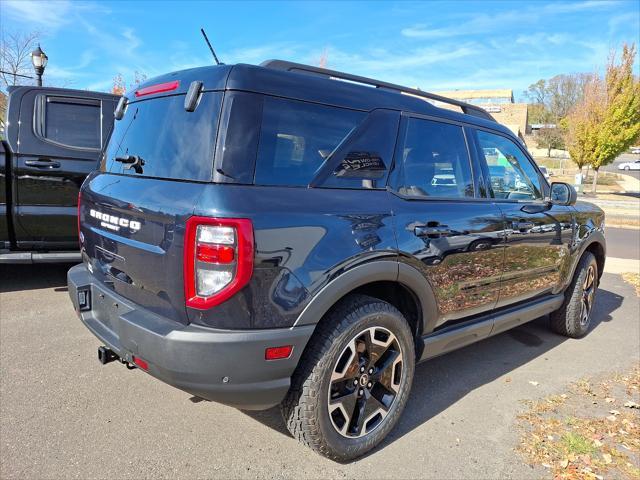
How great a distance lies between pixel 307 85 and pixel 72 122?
3.99 meters

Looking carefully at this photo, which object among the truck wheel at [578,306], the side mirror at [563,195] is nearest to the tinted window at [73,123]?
the side mirror at [563,195]

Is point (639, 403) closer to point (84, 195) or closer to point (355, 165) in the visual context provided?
point (355, 165)

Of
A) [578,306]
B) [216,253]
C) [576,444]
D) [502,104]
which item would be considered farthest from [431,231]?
[502,104]

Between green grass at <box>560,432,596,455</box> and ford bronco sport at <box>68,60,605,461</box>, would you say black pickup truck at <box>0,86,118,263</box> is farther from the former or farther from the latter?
green grass at <box>560,432,596,455</box>

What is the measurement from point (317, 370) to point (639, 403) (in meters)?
2.65

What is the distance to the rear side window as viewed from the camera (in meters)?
5.19

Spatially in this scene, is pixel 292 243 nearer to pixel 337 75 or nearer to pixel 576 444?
pixel 337 75

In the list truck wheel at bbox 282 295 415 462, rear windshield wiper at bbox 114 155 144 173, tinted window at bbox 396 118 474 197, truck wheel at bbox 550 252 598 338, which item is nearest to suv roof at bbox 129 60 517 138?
tinted window at bbox 396 118 474 197

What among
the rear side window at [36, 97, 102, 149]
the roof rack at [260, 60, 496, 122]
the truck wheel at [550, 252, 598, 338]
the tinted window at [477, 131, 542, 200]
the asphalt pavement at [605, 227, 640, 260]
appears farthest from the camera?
the asphalt pavement at [605, 227, 640, 260]

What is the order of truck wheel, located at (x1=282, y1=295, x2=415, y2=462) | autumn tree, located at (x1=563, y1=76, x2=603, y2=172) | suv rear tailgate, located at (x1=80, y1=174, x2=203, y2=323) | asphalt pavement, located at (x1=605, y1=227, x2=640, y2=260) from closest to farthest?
suv rear tailgate, located at (x1=80, y1=174, x2=203, y2=323) < truck wheel, located at (x1=282, y1=295, x2=415, y2=462) < asphalt pavement, located at (x1=605, y1=227, x2=640, y2=260) < autumn tree, located at (x1=563, y1=76, x2=603, y2=172)

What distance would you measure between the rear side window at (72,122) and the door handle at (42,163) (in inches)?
10.1

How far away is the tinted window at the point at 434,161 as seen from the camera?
2863mm

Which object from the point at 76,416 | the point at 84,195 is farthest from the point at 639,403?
the point at 84,195

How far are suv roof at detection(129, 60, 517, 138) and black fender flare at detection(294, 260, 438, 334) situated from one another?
0.91 m
